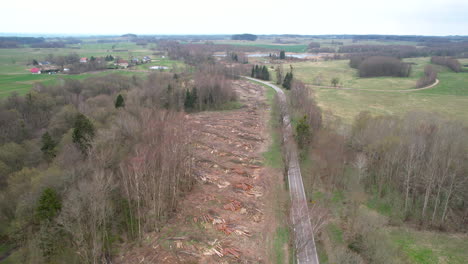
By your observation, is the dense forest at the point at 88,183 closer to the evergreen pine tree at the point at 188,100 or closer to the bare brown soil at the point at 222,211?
the bare brown soil at the point at 222,211

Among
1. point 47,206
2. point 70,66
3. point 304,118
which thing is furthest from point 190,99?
point 70,66

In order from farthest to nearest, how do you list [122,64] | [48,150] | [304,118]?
1. [122,64]
2. [304,118]
3. [48,150]

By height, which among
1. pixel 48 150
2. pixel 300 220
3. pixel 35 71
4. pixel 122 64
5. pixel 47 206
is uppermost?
pixel 122 64

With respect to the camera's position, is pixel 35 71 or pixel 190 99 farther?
pixel 35 71

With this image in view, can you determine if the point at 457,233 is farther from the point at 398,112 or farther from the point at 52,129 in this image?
the point at 52,129

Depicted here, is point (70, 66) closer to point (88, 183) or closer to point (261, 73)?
point (261, 73)

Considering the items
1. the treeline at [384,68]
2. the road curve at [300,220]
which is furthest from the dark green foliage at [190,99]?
the treeline at [384,68]

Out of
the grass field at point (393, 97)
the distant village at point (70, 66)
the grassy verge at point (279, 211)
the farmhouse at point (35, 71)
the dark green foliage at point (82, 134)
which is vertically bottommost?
the grassy verge at point (279, 211)
